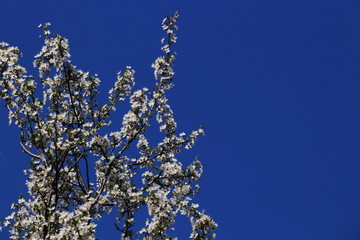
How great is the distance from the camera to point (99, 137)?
1218 centimetres

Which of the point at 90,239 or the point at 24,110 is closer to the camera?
the point at 90,239

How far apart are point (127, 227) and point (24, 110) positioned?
4.61m

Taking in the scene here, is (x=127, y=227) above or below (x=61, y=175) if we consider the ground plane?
below

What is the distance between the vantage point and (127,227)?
37.3 feet

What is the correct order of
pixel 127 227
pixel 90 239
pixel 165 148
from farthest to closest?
pixel 165 148 < pixel 127 227 < pixel 90 239

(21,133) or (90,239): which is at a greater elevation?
(21,133)

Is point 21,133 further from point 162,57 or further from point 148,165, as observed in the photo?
point 162,57

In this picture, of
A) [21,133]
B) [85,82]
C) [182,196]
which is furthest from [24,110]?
[182,196]

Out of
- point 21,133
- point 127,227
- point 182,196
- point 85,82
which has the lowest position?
point 127,227

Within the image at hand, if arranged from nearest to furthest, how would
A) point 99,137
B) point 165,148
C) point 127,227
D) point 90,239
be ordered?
point 90,239 < point 127,227 < point 99,137 < point 165,148

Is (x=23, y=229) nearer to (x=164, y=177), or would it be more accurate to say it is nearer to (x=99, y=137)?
(x=99, y=137)

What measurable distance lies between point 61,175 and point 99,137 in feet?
5.54

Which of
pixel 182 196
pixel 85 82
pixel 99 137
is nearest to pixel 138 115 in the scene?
pixel 99 137

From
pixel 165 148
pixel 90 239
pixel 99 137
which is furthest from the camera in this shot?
pixel 165 148
